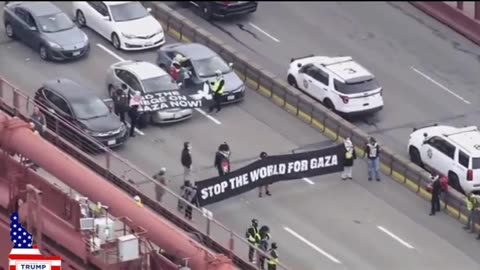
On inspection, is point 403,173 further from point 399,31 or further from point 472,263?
point 399,31

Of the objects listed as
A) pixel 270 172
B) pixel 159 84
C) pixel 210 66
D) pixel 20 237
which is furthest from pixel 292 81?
pixel 20 237

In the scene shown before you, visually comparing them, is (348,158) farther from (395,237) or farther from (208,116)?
(208,116)

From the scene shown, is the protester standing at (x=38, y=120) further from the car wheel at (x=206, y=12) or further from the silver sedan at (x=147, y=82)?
the car wheel at (x=206, y=12)

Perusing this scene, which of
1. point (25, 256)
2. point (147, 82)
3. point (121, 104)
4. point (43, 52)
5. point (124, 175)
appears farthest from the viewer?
point (43, 52)

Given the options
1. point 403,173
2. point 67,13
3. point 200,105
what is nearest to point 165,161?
point 200,105

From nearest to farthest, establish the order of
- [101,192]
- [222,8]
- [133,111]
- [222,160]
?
[101,192]
[222,160]
[133,111]
[222,8]

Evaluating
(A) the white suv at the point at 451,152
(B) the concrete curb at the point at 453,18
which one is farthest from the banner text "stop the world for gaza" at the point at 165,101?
(B) the concrete curb at the point at 453,18

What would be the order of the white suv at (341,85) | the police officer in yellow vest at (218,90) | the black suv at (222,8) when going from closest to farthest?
the police officer in yellow vest at (218,90) → the white suv at (341,85) → the black suv at (222,8)

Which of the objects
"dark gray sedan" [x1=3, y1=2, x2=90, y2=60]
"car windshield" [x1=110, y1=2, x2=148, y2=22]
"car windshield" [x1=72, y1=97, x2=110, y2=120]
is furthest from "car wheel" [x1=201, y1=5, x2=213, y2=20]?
"car windshield" [x1=72, y1=97, x2=110, y2=120]
